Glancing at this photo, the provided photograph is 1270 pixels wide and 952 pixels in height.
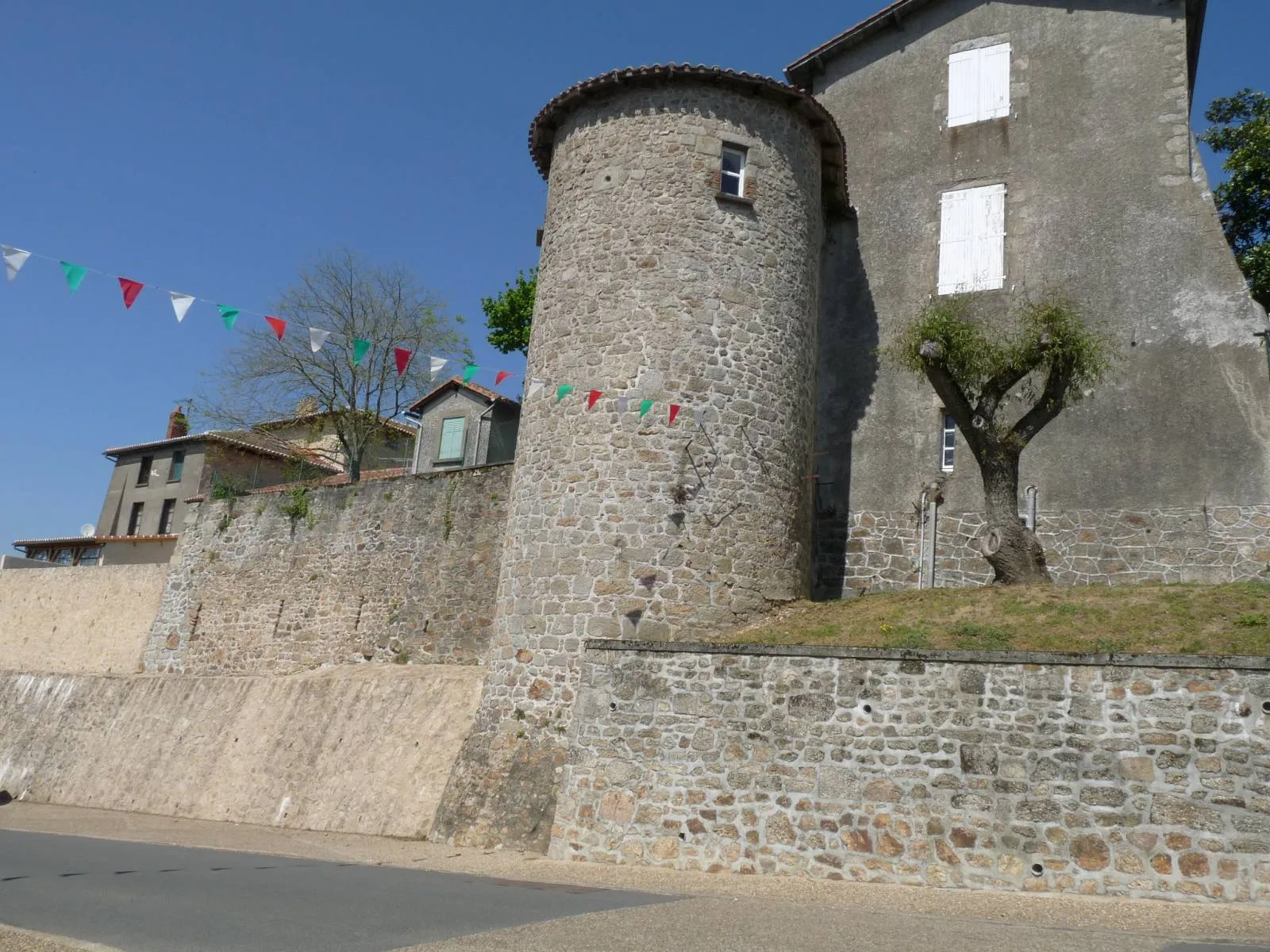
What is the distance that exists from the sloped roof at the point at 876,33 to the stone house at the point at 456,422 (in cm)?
984

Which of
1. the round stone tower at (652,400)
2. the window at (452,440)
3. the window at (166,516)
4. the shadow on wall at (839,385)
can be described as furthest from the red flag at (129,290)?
the window at (166,516)

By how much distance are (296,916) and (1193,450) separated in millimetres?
A: 12774

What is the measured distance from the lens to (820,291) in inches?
704

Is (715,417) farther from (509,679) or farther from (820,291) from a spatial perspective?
(820,291)

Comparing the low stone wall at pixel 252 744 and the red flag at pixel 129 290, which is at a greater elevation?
the red flag at pixel 129 290

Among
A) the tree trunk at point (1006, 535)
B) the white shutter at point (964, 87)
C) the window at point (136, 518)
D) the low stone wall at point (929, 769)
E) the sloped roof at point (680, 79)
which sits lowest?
the low stone wall at point (929, 769)

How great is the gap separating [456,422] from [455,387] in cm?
92

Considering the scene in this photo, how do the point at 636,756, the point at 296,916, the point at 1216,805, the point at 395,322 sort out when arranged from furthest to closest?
1. the point at 395,322
2. the point at 636,756
3. the point at 1216,805
4. the point at 296,916

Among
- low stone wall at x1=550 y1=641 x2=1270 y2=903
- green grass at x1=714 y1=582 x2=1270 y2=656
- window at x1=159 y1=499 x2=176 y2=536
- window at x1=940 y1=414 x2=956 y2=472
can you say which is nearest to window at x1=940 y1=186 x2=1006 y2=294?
window at x1=940 y1=414 x2=956 y2=472

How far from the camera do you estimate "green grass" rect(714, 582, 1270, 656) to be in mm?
9828

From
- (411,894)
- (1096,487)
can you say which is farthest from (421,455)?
(411,894)

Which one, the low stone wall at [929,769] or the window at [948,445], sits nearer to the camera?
the low stone wall at [929,769]

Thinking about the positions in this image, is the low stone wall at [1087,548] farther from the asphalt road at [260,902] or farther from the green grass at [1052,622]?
the asphalt road at [260,902]

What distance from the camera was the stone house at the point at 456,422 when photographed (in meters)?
25.0
